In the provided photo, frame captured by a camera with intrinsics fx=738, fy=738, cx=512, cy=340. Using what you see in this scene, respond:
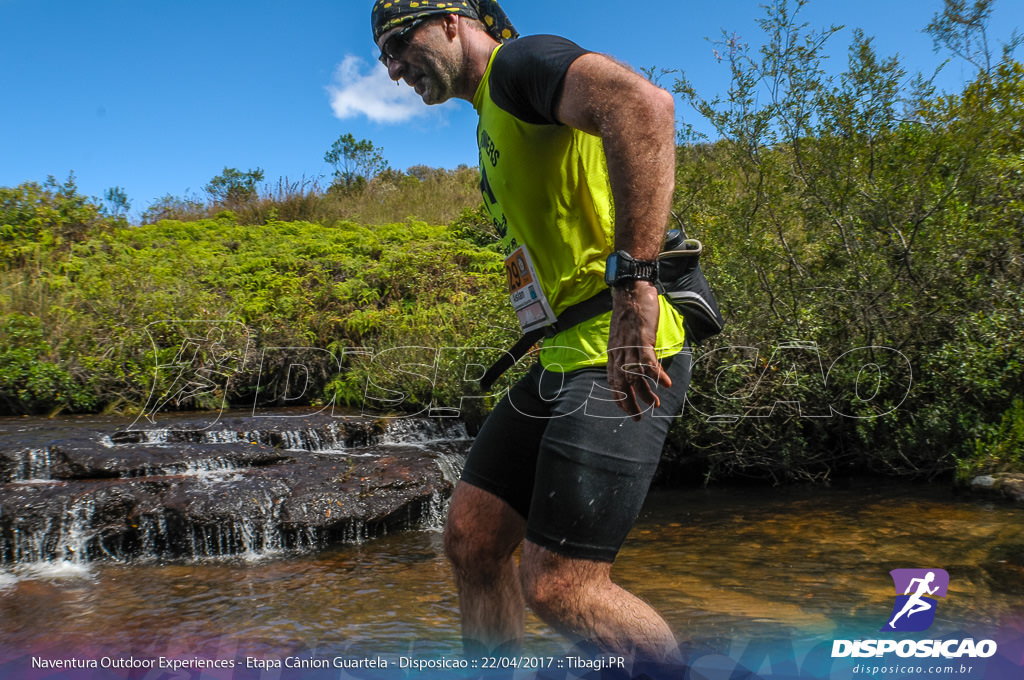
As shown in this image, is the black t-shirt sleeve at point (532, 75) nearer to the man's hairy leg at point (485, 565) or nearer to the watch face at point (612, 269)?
the watch face at point (612, 269)

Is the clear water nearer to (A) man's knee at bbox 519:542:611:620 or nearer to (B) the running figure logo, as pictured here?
(B) the running figure logo

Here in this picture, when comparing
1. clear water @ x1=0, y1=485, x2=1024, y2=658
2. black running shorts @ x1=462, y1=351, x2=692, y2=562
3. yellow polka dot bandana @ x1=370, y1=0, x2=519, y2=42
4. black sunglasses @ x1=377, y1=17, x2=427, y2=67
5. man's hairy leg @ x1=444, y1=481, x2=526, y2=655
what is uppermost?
yellow polka dot bandana @ x1=370, y1=0, x2=519, y2=42

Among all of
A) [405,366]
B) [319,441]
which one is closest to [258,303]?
[405,366]

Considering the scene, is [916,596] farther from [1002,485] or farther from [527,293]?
[527,293]

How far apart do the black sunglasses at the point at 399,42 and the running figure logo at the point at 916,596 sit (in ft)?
11.0

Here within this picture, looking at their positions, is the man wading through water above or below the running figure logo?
above

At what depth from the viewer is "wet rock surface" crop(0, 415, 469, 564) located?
18.9ft

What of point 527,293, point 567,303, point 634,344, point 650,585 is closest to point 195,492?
point 650,585

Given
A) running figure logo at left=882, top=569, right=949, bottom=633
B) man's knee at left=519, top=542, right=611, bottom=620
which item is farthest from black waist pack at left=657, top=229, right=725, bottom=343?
running figure logo at left=882, top=569, right=949, bottom=633

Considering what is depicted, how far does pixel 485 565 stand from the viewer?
7.27 feet

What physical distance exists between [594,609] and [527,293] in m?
0.85

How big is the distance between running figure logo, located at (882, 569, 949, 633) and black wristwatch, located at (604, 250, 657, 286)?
283 centimetres

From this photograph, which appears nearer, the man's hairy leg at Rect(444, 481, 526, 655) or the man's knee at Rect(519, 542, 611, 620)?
the man's knee at Rect(519, 542, 611, 620)

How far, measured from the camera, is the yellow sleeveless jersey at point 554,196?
1.81m
